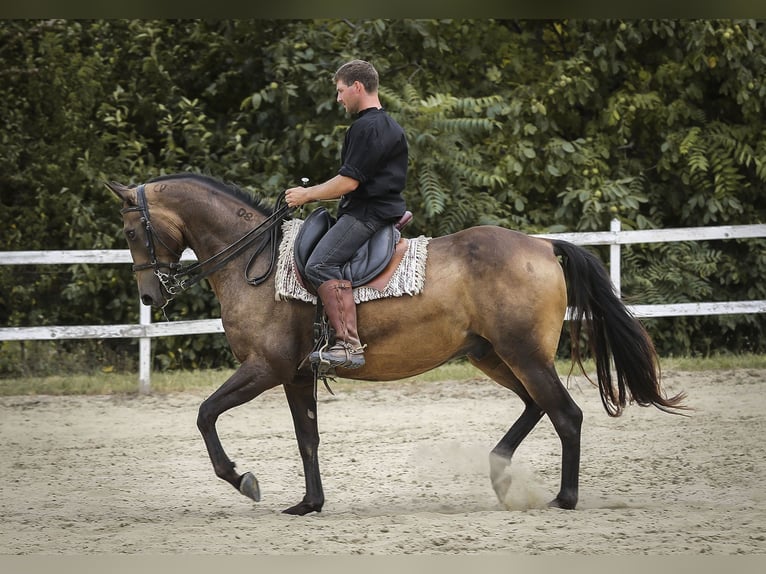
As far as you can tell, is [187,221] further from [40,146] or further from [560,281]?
[40,146]

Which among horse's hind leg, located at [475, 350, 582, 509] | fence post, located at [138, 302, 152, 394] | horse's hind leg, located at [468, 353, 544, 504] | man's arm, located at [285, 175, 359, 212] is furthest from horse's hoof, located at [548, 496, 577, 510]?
fence post, located at [138, 302, 152, 394]

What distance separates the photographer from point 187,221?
228 inches

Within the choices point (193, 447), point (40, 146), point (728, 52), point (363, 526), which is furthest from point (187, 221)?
point (728, 52)

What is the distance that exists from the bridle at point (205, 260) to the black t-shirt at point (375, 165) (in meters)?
0.48

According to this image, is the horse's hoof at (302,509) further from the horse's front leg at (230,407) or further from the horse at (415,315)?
the horse's front leg at (230,407)

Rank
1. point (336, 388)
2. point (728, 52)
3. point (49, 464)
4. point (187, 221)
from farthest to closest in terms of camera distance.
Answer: point (728, 52)
point (336, 388)
point (49, 464)
point (187, 221)

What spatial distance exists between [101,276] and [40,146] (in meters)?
2.03

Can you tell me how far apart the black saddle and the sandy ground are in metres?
1.39

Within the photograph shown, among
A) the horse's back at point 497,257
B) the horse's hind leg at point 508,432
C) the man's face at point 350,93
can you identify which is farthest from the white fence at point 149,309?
the man's face at point 350,93

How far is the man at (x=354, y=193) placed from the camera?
17.2 ft

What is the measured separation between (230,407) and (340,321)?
0.81 meters

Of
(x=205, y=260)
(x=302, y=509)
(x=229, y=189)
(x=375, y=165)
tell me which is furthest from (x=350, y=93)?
(x=302, y=509)

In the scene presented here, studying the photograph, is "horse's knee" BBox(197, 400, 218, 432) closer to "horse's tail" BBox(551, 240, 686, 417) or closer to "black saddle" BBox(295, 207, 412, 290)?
"black saddle" BBox(295, 207, 412, 290)

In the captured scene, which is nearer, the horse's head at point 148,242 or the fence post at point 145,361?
the horse's head at point 148,242
